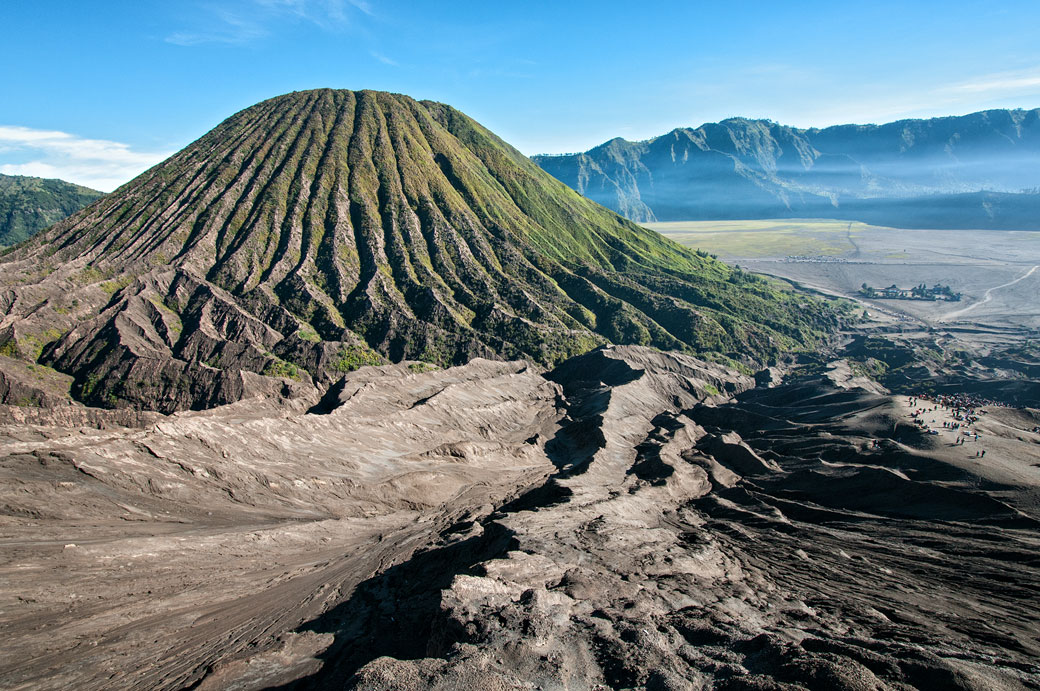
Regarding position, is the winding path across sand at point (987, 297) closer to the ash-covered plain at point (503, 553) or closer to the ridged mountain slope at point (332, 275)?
the ridged mountain slope at point (332, 275)

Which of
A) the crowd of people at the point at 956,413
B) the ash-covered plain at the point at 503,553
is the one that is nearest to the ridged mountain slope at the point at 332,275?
the ash-covered plain at the point at 503,553

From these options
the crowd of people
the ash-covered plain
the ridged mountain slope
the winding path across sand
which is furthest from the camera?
the winding path across sand

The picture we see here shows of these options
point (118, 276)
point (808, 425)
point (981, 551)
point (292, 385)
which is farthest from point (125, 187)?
point (981, 551)

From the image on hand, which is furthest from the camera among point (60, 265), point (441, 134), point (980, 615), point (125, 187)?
point (441, 134)

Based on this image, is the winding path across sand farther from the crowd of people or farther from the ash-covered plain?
the ash-covered plain

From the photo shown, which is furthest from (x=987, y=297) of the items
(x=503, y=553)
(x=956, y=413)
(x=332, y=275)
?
(x=503, y=553)

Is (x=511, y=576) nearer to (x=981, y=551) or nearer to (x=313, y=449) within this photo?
(x=313, y=449)

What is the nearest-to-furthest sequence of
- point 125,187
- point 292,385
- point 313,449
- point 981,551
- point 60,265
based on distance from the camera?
1. point 981,551
2. point 313,449
3. point 292,385
4. point 60,265
5. point 125,187

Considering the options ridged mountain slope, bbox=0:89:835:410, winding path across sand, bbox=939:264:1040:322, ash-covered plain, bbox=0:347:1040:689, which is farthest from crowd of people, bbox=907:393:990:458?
winding path across sand, bbox=939:264:1040:322
